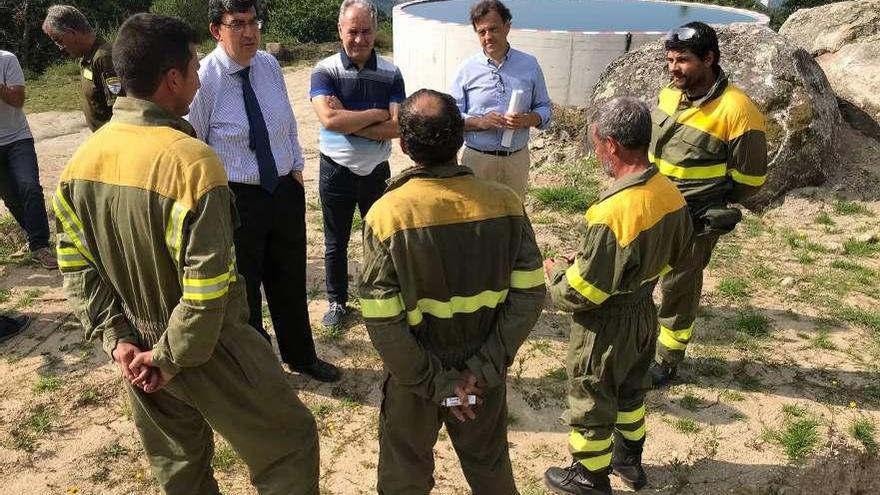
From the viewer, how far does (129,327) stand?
90.9 inches

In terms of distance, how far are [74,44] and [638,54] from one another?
578 centimetres

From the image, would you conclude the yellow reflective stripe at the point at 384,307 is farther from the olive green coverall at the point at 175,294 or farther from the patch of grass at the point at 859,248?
the patch of grass at the point at 859,248

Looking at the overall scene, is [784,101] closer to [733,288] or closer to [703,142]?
[733,288]

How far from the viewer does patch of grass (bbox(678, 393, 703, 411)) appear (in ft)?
12.5

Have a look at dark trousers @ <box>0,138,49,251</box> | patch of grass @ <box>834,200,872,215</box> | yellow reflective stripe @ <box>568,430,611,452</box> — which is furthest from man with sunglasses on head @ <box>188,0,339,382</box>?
patch of grass @ <box>834,200,872,215</box>

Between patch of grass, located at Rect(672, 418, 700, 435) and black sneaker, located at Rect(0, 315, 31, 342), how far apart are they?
171 inches

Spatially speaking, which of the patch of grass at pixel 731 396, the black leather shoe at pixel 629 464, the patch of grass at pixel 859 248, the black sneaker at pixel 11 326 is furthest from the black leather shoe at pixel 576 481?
the patch of grass at pixel 859 248

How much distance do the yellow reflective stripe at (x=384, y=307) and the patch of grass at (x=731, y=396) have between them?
2541 mm

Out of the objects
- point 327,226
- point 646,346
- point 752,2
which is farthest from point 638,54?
point 752,2

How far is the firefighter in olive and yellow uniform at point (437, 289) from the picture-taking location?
85.0 inches

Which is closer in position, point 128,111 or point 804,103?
point 128,111

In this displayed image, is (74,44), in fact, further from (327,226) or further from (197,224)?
(197,224)

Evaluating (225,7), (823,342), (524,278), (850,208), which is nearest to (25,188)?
(225,7)

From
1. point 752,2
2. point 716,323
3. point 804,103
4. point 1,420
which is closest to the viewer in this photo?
point 1,420
